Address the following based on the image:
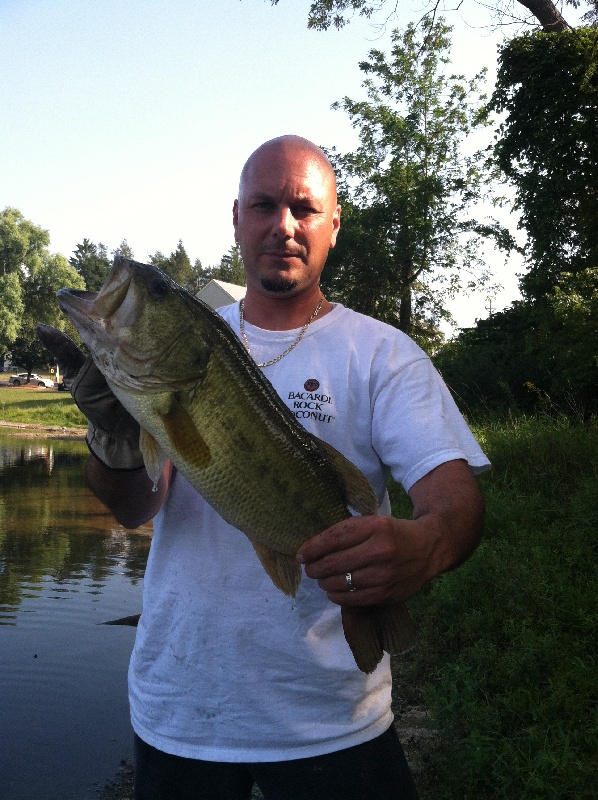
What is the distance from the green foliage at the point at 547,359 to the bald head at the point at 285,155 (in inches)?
364

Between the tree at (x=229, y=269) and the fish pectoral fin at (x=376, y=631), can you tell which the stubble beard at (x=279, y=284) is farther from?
the tree at (x=229, y=269)

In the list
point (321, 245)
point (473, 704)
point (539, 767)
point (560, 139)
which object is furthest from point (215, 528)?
point (560, 139)

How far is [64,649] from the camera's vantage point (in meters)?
8.78

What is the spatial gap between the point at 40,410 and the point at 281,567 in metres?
46.5

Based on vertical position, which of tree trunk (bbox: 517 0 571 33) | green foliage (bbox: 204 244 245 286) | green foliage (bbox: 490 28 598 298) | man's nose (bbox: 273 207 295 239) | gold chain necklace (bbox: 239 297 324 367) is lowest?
gold chain necklace (bbox: 239 297 324 367)

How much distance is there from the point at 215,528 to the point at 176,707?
1.78 ft

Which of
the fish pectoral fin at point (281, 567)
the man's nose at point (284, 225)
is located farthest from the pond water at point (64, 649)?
the man's nose at point (284, 225)

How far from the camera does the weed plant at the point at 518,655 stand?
4.12 m

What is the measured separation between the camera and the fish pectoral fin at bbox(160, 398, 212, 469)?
1979 millimetres

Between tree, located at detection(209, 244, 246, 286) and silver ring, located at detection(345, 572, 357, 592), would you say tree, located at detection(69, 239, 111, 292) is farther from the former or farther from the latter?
silver ring, located at detection(345, 572, 357, 592)

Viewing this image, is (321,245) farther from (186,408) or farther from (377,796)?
(377,796)

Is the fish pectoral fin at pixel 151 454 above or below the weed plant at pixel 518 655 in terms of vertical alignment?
above

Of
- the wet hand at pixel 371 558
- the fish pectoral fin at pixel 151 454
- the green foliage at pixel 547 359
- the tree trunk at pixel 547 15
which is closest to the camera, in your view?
the wet hand at pixel 371 558

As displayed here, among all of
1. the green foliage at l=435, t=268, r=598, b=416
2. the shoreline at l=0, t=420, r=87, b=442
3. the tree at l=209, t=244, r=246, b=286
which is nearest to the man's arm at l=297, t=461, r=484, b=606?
the green foliage at l=435, t=268, r=598, b=416
